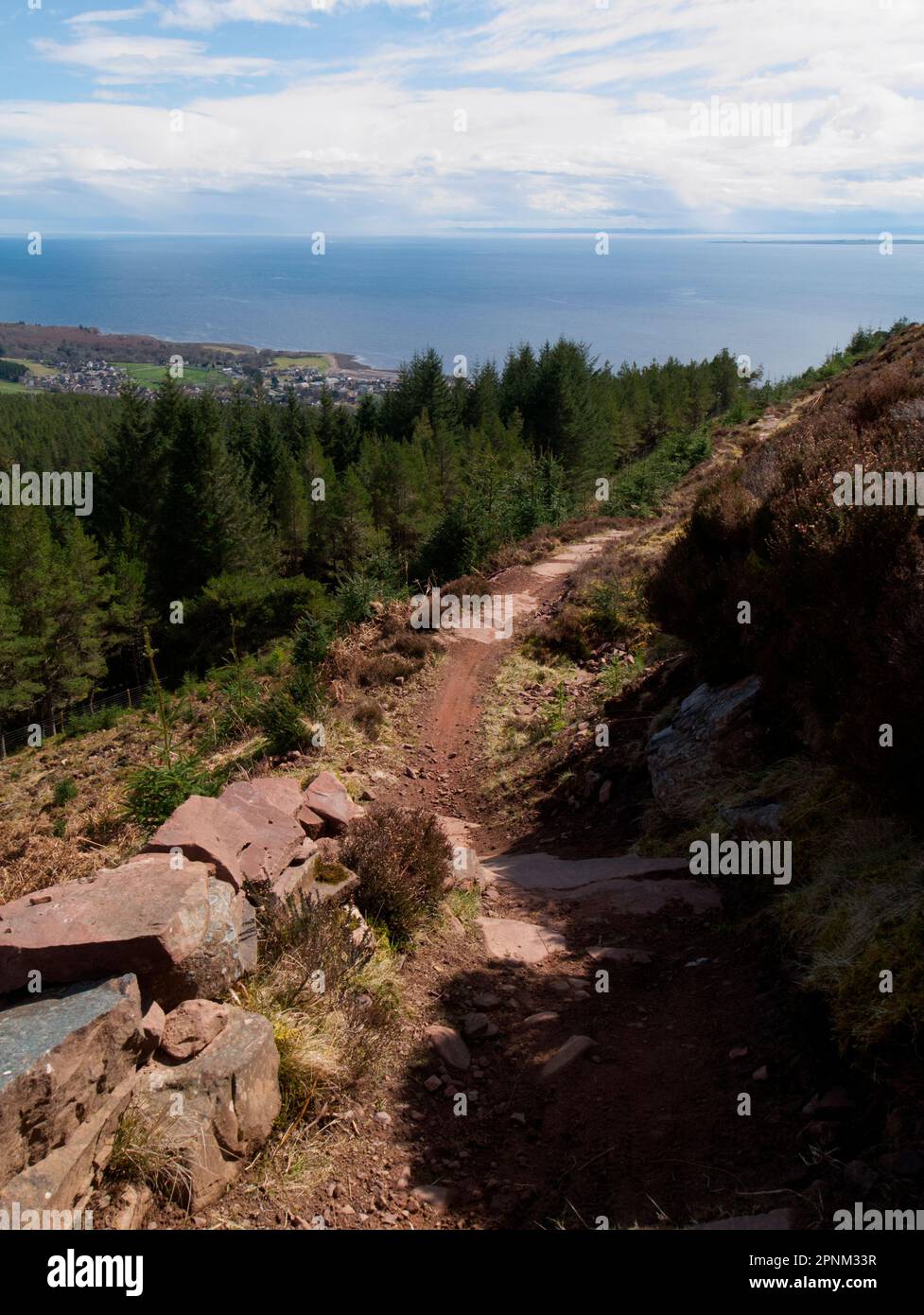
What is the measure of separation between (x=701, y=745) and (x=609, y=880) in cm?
164

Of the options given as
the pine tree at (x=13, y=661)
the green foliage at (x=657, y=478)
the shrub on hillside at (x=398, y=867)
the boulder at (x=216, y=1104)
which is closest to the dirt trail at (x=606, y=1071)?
the shrub on hillside at (x=398, y=867)

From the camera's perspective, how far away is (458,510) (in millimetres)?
23578

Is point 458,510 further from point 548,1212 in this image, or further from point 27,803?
point 548,1212

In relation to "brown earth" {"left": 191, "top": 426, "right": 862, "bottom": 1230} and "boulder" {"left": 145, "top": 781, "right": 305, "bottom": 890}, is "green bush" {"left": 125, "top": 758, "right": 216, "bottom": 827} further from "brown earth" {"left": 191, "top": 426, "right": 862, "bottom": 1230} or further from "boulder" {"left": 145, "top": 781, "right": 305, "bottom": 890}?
"brown earth" {"left": 191, "top": 426, "right": 862, "bottom": 1230}

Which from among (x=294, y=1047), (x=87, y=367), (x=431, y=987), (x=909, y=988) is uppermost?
(x=87, y=367)

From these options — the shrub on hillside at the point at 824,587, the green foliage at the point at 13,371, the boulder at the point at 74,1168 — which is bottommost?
the boulder at the point at 74,1168

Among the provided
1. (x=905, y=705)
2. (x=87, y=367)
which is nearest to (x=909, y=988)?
(x=905, y=705)

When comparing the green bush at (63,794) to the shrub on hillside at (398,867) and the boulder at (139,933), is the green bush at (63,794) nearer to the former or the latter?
the shrub on hillside at (398,867)

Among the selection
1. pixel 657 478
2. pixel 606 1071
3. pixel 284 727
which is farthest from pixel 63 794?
pixel 657 478

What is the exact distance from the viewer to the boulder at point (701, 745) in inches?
284

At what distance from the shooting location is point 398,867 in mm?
6160

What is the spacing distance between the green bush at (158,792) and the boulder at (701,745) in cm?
425

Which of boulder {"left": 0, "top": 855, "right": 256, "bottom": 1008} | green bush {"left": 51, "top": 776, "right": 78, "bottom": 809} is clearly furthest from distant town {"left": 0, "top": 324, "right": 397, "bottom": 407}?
boulder {"left": 0, "top": 855, "right": 256, "bottom": 1008}
